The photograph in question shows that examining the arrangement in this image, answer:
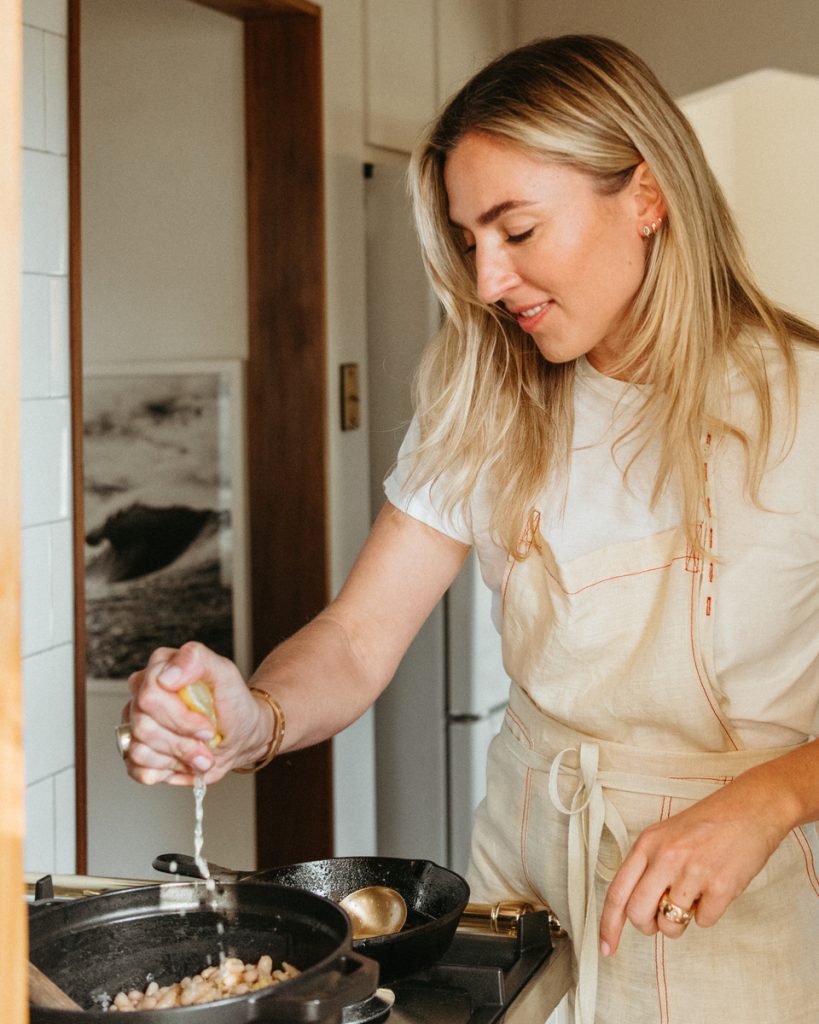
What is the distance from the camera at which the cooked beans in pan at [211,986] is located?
1050mm

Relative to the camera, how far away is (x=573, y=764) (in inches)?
58.5

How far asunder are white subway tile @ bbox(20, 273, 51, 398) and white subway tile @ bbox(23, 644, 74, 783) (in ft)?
1.56

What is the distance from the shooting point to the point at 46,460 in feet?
7.75

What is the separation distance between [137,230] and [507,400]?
2.03 meters

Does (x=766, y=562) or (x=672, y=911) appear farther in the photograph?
(x=766, y=562)

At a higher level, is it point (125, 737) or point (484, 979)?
point (125, 737)

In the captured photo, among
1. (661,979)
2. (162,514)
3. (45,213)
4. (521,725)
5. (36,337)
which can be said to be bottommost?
(661,979)

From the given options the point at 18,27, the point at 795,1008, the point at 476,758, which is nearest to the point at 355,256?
the point at 476,758

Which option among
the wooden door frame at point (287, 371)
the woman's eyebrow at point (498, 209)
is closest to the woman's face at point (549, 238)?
the woman's eyebrow at point (498, 209)

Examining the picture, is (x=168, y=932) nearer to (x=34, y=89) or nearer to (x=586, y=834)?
(x=586, y=834)

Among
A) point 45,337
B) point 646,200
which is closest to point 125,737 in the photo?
point 646,200

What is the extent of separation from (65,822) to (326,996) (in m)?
1.66

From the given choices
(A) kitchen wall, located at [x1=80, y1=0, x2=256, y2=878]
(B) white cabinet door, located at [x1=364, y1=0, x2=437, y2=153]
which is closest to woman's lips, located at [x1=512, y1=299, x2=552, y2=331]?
(A) kitchen wall, located at [x1=80, y1=0, x2=256, y2=878]

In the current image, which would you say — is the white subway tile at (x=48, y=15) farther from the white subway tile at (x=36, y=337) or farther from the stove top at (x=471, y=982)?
the stove top at (x=471, y=982)
